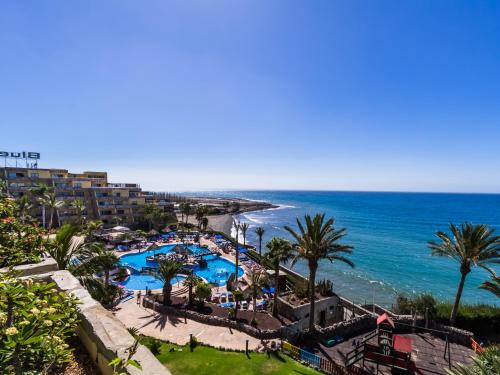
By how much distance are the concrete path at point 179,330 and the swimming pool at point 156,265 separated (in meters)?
9.89

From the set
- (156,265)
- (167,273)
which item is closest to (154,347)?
(167,273)

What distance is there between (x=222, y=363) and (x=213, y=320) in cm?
829

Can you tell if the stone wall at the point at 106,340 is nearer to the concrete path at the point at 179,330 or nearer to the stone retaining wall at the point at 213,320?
the concrete path at the point at 179,330

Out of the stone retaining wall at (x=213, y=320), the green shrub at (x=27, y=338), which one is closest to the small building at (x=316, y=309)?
the stone retaining wall at (x=213, y=320)

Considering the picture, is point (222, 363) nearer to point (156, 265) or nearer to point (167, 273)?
point (167, 273)

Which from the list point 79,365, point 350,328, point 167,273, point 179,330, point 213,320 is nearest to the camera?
point 79,365

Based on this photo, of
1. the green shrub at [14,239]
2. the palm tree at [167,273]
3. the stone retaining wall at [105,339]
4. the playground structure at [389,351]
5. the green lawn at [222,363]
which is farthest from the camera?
the palm tree at [167,273]

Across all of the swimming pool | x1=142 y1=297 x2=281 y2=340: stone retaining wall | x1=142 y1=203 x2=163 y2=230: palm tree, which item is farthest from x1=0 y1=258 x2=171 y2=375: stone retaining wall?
x1=142 y1=203 x2=163 y2=230: palm tree

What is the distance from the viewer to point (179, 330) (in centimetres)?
2338

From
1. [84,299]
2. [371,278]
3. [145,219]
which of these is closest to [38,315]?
[84,299]

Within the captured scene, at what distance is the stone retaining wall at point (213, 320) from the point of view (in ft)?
73.2

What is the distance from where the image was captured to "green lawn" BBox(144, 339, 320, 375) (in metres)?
16.1

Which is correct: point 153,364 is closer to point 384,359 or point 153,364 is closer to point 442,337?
point 384,359

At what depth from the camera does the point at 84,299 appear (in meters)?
5.38
